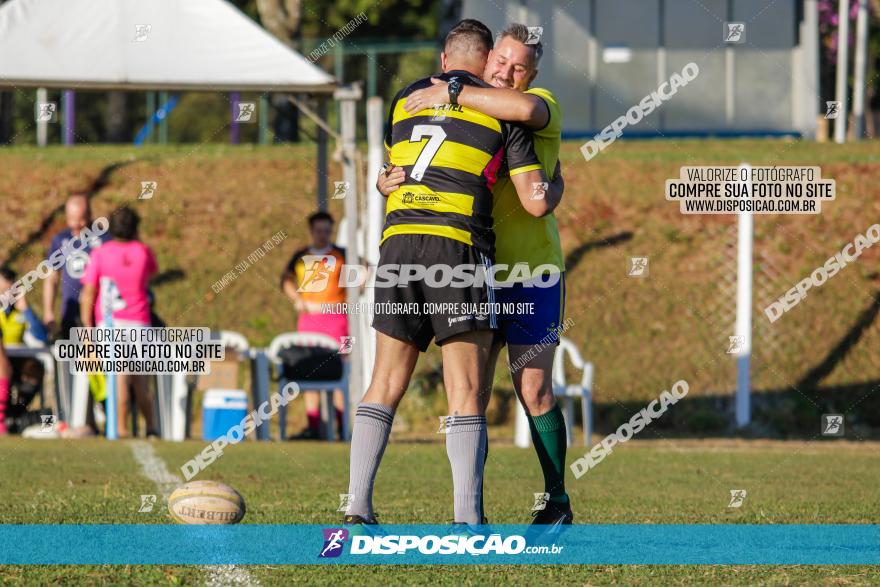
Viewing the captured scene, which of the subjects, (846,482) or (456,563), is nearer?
(456,563)

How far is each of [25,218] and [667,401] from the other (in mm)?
9764

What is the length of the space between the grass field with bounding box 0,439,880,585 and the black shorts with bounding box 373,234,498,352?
0.99 m

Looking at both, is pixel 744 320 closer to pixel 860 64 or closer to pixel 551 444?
pixel 551 444

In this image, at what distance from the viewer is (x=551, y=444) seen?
660 centimetres

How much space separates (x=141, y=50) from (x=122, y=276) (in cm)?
209

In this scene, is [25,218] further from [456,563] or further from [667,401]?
[456,563]

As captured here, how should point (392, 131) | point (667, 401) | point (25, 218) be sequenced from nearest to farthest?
point (392, 131) < point (667, 401) < point (25, 218)

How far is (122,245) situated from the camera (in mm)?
13094

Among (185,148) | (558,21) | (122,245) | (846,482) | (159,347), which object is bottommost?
(846,482)

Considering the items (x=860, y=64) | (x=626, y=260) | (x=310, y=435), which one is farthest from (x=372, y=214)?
(x=860, y=64)

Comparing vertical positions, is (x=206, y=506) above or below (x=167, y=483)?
above

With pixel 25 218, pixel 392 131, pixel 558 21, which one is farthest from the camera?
pixel 558 21

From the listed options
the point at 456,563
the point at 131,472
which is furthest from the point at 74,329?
the point at 456,563

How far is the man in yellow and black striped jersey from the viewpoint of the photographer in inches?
228
